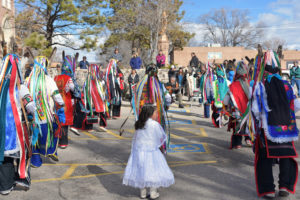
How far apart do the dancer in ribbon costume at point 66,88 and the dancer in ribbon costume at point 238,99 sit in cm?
344

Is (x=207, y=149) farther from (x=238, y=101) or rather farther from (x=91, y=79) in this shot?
(x=91, y=79)

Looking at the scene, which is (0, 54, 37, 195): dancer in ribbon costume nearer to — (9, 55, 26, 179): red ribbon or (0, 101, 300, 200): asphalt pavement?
(9, 55, 26, 179): red ribbon

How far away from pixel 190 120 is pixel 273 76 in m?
7.27

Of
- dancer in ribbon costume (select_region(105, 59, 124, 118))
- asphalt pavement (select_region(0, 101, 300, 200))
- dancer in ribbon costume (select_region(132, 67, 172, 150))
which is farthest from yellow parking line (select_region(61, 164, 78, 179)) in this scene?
dancer in ribbon costume (select_region(105, 59, 124, 118))

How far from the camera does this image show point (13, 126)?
4.94m

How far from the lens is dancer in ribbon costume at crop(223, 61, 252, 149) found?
24.0ft

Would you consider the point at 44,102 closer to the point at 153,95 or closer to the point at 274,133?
the point at 153,95

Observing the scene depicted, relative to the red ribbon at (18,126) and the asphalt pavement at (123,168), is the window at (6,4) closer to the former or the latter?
the asphalt pavement at (123,168)

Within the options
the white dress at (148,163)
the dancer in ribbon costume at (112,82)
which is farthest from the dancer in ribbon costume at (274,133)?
the dancer in ribbon costume at (112,82)

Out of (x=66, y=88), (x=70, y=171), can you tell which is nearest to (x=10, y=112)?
(x=70, y=171)

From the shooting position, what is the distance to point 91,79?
945 cm

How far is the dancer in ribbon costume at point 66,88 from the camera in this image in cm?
776

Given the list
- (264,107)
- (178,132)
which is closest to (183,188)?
(264,107)

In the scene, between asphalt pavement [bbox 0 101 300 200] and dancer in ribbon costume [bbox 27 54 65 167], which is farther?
dancer in ribbon costume [bbox 27 54 65 167]
